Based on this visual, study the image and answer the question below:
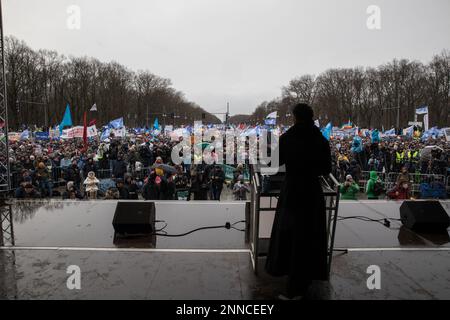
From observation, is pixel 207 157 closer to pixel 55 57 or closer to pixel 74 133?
pixel 74 133

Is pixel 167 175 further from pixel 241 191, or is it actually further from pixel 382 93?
pixel 382 93

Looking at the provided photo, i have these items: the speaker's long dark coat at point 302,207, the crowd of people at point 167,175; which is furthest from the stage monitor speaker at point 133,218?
the crowd of people at point 167,175

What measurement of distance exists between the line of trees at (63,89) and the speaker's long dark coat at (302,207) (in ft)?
173

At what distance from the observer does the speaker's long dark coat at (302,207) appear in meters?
3.52

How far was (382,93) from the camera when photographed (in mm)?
79312

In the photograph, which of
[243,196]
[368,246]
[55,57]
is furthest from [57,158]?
[55,57]

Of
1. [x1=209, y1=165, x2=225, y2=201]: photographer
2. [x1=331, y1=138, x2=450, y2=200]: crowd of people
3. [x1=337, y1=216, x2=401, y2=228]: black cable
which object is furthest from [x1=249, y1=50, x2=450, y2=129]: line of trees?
[x1=337, y1=216, x2=401, y2=228]: black cable

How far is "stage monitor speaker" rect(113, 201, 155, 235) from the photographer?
5.72 metres

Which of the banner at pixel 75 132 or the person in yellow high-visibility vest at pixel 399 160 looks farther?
the banner at pixel 75 132

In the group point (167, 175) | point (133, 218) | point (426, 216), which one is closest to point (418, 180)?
point (167, 175)

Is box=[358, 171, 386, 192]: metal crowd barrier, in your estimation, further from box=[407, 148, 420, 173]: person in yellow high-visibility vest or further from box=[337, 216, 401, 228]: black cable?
box=[337, 216, 401, 228]: black cable

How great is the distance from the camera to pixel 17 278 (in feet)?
13.7

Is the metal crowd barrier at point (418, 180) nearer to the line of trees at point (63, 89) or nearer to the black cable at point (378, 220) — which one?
the black cable at point (378, 220)
